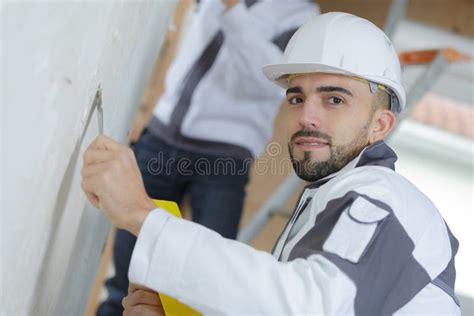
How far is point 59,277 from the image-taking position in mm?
1337

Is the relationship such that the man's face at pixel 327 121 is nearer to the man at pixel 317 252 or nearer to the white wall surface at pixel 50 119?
the man at pixel 317 252

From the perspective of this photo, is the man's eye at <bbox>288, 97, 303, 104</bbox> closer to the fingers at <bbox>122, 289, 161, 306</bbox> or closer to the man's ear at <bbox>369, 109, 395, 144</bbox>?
the man's ear at <bbox>369, 109, 395, 144</bbox>

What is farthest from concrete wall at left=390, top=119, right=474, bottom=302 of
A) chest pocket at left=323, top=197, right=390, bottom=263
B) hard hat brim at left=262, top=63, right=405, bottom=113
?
chest pocket at left=323, top=197, right=390, bottom=263

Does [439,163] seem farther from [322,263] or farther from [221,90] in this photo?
[322,263]

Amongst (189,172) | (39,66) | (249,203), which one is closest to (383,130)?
(39,66)

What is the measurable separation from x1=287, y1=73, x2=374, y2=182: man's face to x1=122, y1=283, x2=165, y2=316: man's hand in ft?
1.17

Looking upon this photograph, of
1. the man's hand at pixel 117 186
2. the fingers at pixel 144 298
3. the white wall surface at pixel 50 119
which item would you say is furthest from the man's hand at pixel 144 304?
the man's hand at pixel 117 186

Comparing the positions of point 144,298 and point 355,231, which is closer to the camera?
point 355,231

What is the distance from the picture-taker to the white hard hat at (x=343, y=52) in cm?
137

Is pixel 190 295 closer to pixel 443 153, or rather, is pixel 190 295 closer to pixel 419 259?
pixel 419 259

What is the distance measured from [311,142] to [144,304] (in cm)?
42

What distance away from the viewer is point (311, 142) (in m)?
1.38

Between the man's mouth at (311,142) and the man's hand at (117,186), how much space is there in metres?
0.39

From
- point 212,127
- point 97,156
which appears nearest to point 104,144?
point 97,156
